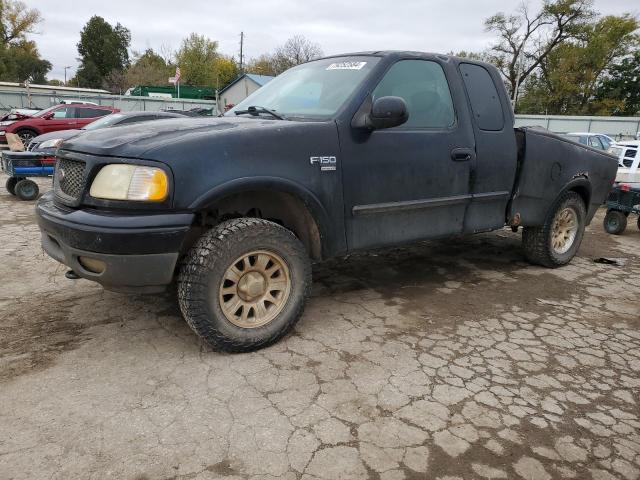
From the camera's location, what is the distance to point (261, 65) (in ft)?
231

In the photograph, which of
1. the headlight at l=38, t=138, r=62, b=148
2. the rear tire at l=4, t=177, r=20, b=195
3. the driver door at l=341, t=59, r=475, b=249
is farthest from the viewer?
the headlight at l=38, t=138, r=62, b=148

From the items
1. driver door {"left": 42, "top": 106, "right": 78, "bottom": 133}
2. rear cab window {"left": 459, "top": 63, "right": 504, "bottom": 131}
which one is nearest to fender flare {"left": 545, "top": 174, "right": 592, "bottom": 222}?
rear cab window {"left": 459, "top": 63, "right": 504, "bottom": 131}

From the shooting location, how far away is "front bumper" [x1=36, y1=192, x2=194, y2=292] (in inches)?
102

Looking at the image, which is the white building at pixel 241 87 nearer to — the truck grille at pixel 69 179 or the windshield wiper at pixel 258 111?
the windshield wiper at pixel 258 111

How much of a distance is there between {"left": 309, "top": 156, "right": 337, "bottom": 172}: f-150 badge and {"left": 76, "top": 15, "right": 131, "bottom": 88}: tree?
79.7m

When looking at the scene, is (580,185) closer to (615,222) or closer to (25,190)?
(615,222)

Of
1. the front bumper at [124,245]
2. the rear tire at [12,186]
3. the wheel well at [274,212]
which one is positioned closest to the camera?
the front bumper at [124,245]

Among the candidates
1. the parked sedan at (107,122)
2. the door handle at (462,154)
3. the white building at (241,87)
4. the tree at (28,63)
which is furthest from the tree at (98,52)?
the door handle at (462,154)

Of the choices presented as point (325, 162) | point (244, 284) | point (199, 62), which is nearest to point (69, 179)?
point (244, 284)

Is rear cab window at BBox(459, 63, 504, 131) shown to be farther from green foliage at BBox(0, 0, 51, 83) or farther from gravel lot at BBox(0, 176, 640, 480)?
green foliage at BBox(0, 0, 51, 83)

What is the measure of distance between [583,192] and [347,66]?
318 cm

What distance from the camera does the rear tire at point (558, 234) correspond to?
4952mm

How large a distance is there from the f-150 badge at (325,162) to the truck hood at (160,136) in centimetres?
28

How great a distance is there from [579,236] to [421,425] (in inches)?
153
